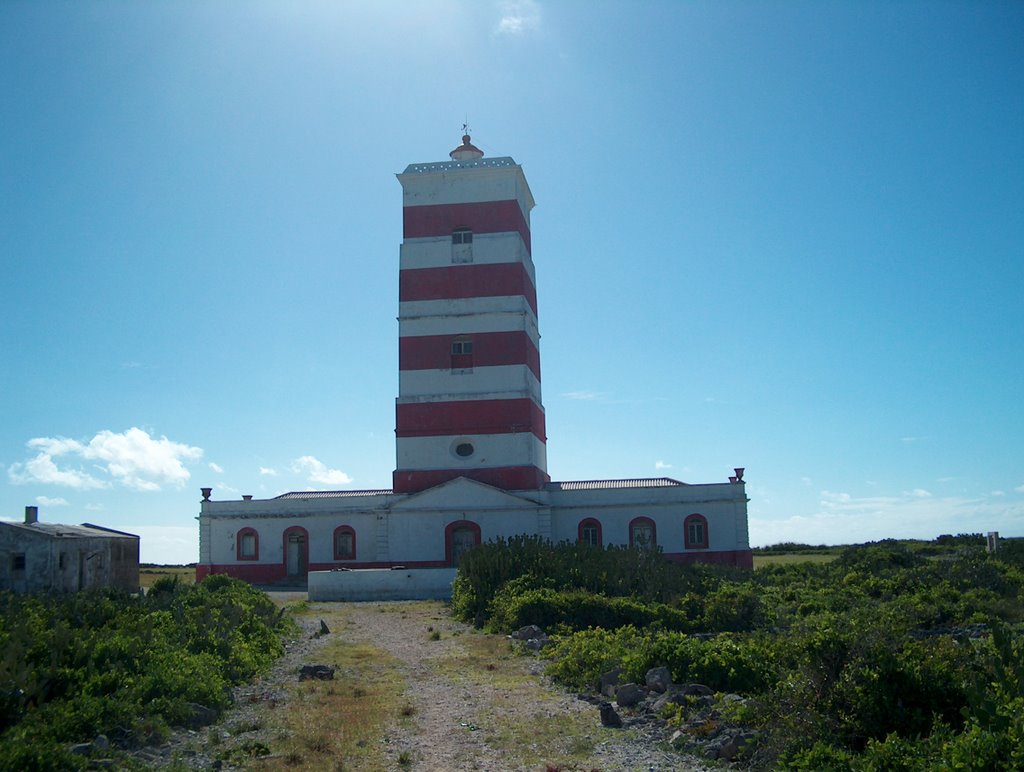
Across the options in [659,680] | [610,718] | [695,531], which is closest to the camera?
[610,718]

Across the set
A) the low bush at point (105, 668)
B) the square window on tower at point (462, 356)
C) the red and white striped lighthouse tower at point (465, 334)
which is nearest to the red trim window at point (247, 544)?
the red and white striped lighthouse tower at point (465, 334)

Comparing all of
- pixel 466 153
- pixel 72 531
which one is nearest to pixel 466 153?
pixel 466 153

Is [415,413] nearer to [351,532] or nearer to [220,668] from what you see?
[351,532]

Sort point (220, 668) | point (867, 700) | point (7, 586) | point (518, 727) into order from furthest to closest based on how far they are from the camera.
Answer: point (7, 586), point (220, 668), point (518, 727), point (867, 700)

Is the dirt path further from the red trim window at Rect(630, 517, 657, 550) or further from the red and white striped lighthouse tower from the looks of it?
the red trim window at Rect(630, 517, 657, 550)

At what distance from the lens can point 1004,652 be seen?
24.3 feet

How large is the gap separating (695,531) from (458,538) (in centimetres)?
843

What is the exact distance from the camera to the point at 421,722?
32.8ft

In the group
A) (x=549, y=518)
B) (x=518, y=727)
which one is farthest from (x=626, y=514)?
(x=518, y=727)

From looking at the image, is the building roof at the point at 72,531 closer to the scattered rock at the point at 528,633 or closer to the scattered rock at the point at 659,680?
the scattered rock at the point at 528,633

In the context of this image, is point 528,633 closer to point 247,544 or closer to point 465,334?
point 465,334

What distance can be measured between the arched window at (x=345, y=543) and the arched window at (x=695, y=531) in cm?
1183

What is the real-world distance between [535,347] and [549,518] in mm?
6546

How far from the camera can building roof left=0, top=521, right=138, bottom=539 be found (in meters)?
18.0
